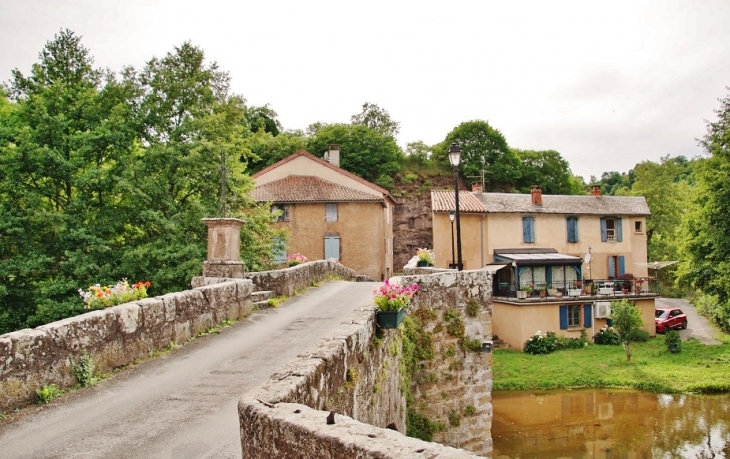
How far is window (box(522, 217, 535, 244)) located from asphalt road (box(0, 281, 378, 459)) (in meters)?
29.7

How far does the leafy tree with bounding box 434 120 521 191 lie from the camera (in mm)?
56094

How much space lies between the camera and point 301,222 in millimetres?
36219

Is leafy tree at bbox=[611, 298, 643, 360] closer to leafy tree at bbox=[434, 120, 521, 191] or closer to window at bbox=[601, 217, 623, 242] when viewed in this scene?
window at bbox=[601, 217, 623, 242]

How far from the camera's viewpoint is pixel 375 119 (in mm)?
68750

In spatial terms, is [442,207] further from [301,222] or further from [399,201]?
[399,201]

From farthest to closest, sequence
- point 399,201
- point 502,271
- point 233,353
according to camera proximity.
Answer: point 399,201, point 502,271, point 233,353

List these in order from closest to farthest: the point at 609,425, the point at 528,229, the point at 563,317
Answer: the point at 609,425
the point at 563,317
the point at 528,229

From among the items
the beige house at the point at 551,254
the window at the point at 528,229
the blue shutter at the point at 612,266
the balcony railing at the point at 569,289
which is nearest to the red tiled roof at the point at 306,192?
the beige house at the point at 551,254

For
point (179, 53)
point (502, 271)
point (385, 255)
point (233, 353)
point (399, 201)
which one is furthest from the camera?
point (399, 201)

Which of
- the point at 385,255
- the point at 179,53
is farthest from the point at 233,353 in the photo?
the point at 385,255

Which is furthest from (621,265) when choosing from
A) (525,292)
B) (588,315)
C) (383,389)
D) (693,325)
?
(383,389)

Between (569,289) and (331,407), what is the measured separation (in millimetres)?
30557

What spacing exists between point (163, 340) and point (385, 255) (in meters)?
30.5

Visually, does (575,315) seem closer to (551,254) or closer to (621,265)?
(551,254)
